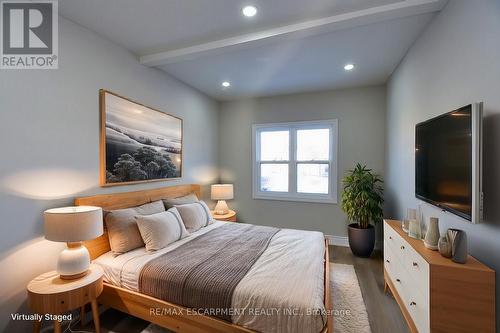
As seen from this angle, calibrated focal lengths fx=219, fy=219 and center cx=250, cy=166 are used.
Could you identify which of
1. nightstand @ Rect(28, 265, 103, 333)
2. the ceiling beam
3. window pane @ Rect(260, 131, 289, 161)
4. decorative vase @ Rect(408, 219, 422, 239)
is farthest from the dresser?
window pane @ Rect(260, 131, 289, 161)

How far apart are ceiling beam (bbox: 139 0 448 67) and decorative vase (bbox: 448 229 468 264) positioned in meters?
1.79

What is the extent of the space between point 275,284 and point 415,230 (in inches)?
51.7

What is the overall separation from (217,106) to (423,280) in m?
4.24

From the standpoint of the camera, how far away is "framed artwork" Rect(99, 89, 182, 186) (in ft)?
7.87

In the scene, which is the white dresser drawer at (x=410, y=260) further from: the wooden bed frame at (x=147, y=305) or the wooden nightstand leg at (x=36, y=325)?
the wooden nightstand leg at (x=36, y=325)

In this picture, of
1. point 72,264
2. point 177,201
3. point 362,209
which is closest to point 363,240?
point 362,209

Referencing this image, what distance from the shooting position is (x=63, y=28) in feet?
6.63

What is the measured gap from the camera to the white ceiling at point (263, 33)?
189cm

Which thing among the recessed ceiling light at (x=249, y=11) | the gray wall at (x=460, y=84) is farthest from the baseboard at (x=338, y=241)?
the recessed ceiling light at (x=249, y=11)

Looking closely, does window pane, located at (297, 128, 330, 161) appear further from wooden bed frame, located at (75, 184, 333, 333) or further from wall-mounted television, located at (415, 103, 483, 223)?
wooden bed frame, located at (75, 184, 333, 333)

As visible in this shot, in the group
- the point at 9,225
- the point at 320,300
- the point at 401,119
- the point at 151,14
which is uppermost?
the point at 151,14

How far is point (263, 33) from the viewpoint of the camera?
223 cm

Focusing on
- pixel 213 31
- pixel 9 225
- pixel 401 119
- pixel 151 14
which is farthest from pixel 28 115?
pixel 401 119

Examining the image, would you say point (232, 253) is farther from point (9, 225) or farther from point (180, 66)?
point (180, 66)
